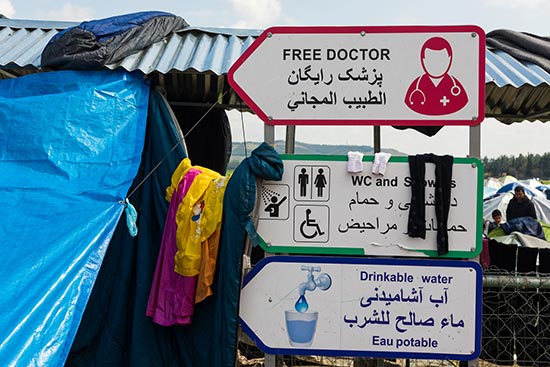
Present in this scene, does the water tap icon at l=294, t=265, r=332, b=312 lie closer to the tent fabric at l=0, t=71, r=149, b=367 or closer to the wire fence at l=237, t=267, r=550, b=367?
the tent fabric at l=0, t=71, r=149, b=367

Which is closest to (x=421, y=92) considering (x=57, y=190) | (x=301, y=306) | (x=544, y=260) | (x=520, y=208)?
(x=301, y=306)

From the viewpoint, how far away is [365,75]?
2922 mm

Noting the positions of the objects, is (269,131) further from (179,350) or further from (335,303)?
(179,350)

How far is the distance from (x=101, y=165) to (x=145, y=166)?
70 cm

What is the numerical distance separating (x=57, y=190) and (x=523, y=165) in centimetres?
6608

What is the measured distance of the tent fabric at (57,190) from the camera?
104 inches

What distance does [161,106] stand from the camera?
13.4 feet

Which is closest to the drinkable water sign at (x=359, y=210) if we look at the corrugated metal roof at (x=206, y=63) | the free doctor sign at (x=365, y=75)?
Result: the free doctor sign at (x=365, y=75)

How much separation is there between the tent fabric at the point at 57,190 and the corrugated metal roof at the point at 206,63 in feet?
1.29

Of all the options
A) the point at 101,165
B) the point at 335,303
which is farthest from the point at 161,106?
the point at 335,303

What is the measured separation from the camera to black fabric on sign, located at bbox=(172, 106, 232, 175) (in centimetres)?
580

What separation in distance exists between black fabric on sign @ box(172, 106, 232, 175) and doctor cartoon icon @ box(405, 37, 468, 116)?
127 inches

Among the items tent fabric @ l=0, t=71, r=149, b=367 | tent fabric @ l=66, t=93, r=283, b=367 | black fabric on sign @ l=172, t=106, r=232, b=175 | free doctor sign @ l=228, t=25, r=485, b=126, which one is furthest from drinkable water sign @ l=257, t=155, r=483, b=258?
black fabric on sign @ l=172, t=106, r=232, b=175

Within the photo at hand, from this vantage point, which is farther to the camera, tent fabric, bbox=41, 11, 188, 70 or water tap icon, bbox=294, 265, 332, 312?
tent fabric, bbox=41, 11, 188, 70
